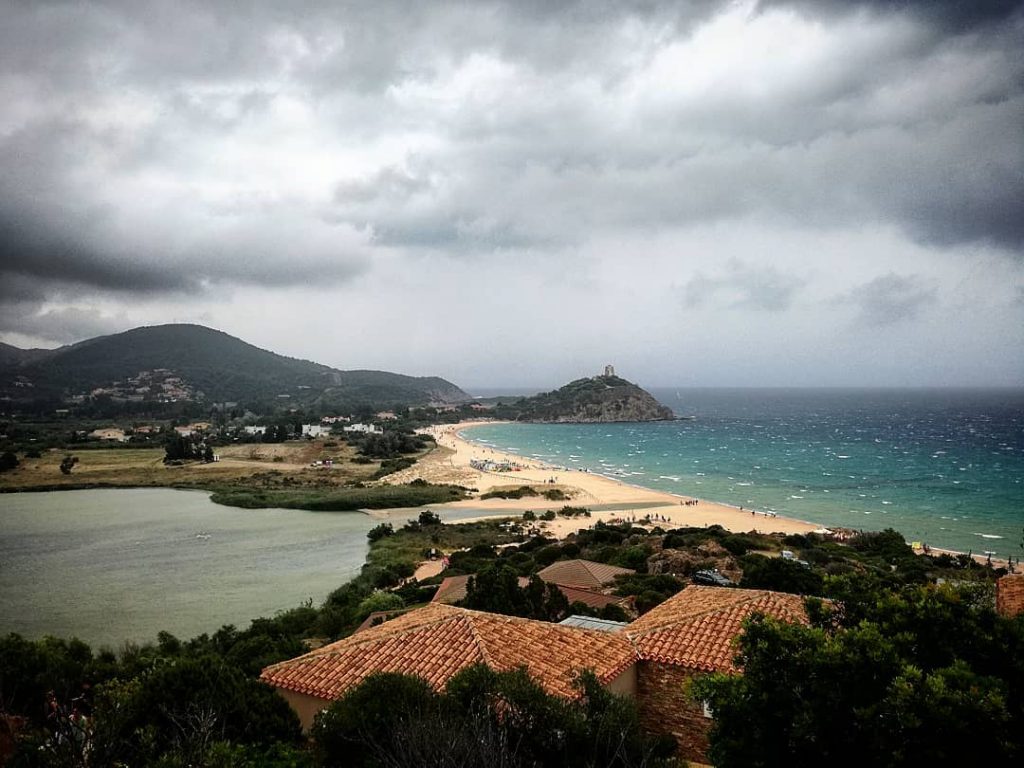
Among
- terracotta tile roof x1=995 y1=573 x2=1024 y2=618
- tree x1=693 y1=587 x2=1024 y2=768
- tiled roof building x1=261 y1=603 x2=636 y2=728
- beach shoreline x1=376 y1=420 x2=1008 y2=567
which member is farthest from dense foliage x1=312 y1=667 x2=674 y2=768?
beach shoreline x1=376 y1=420 x2=1008 y2=567

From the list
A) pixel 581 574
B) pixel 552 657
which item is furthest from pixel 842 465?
pixel 552 657

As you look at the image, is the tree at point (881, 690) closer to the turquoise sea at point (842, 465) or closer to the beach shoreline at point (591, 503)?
the beach shoreline at point (591, 503)

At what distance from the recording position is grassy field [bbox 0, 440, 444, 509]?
1962 inches

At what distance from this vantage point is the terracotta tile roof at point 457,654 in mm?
8391

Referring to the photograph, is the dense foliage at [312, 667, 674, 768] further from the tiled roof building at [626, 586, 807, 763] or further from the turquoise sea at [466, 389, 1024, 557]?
the turquoise sea at [466, 389, 1024, 557]

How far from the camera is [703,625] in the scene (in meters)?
9.75

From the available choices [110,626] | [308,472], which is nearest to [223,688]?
[110,626]

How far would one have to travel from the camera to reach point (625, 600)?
58.0ft

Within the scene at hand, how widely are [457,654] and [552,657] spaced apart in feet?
4.52

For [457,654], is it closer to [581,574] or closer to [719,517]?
[581,574]

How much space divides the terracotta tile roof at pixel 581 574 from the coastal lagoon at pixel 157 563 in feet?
30.8

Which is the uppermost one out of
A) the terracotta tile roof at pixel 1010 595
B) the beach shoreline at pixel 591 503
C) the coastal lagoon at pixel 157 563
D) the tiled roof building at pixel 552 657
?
the terracotta tile roof at pixel 1010 595

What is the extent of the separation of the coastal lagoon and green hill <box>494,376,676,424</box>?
110 metres

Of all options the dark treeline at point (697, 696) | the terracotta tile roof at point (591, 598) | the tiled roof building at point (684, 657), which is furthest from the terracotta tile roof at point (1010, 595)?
the terracotta tile roof at point (591, 598)
